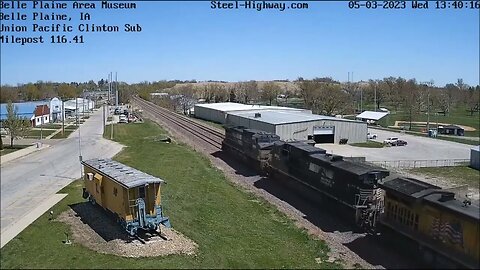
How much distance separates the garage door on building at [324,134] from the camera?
60.1m

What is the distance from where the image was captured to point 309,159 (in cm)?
2834

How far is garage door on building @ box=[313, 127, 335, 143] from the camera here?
60.1m

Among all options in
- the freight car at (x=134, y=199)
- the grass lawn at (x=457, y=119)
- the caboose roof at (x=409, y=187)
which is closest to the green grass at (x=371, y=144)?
the grass lawn at (x=457, y=119)

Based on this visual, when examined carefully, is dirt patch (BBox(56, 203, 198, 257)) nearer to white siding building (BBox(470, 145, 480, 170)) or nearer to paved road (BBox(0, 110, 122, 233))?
paved road (BBox(0, 110, 122, 233))

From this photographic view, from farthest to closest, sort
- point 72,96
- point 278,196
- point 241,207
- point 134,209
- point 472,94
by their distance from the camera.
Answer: point 72,96 → point 472,94 → point 278,196 → point 241,207 → point 134,209

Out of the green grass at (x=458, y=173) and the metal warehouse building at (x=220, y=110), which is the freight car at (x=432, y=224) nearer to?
the green grass at (x=458, y=173)

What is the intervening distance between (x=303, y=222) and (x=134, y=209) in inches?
403

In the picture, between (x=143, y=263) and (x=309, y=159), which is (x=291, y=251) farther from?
(x=309, y=159)

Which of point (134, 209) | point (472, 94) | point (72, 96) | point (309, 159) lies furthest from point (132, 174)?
point (72, 96)

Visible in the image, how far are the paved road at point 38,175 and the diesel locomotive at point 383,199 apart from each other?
13.6m

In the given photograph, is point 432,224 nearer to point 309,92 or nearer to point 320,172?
point 320,172

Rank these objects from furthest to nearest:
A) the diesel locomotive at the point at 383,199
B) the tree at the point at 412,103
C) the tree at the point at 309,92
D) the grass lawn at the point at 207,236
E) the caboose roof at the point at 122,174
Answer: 1. the tree at the point at 309,92
2. the tree at the point at 412,103
3. the caboose roof at the point at 122,174
4. the grass lawn at the point at 207,236
5. the diesel locomotive at the point at 383,199

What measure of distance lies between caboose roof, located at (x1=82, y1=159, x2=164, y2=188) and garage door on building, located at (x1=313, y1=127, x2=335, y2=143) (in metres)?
39.9

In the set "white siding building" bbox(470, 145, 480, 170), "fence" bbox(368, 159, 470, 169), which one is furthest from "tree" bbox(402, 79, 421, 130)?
"white siding building" bbox(470, 145, 480, 170)
